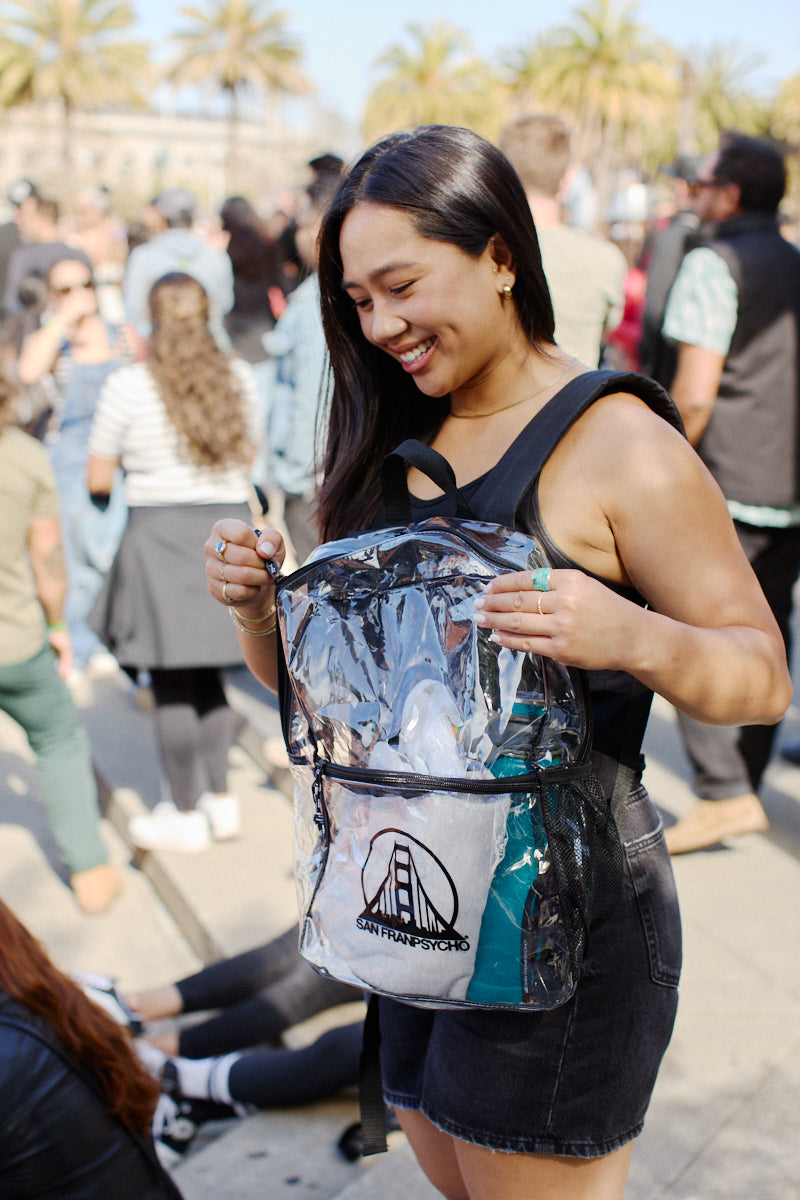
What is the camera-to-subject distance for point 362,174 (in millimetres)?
1438

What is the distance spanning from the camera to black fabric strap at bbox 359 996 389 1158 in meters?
1.47

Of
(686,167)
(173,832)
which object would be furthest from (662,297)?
(173,832)

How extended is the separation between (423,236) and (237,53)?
47.0 metres

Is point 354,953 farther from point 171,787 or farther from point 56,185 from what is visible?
point 56,185

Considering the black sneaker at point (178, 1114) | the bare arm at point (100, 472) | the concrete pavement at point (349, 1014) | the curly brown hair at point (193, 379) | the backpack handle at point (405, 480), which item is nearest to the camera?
the backpack handle at point (405, 480)

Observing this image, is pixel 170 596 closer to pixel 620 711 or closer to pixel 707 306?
pixel 707 306

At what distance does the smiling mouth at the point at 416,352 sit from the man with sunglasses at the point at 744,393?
2184 millimetres

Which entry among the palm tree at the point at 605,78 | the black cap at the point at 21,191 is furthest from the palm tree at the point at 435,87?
the black cap at the point at 21,191

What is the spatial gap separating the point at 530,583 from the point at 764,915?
2.48m

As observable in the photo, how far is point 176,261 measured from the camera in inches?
269

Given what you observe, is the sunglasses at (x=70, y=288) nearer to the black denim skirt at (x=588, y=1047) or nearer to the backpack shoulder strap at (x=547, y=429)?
the backpack shoulder strap at (x=547, y=429)

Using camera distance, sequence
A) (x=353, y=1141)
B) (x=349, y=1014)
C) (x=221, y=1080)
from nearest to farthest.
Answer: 1. (x=353, y=1141)
2. (x=221, y=1080)
3. (x=349, y=1014)

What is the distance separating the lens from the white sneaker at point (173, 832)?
387cm

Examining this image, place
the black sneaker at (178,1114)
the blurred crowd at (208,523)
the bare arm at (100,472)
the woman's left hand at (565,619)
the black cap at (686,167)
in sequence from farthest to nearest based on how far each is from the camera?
Result: the black cap at (686,167) → the bare arm at (100,472) → the blurred crowd at (208,523) → the black sneaker at (178,1114) → the woman's left hand at (565,619)
